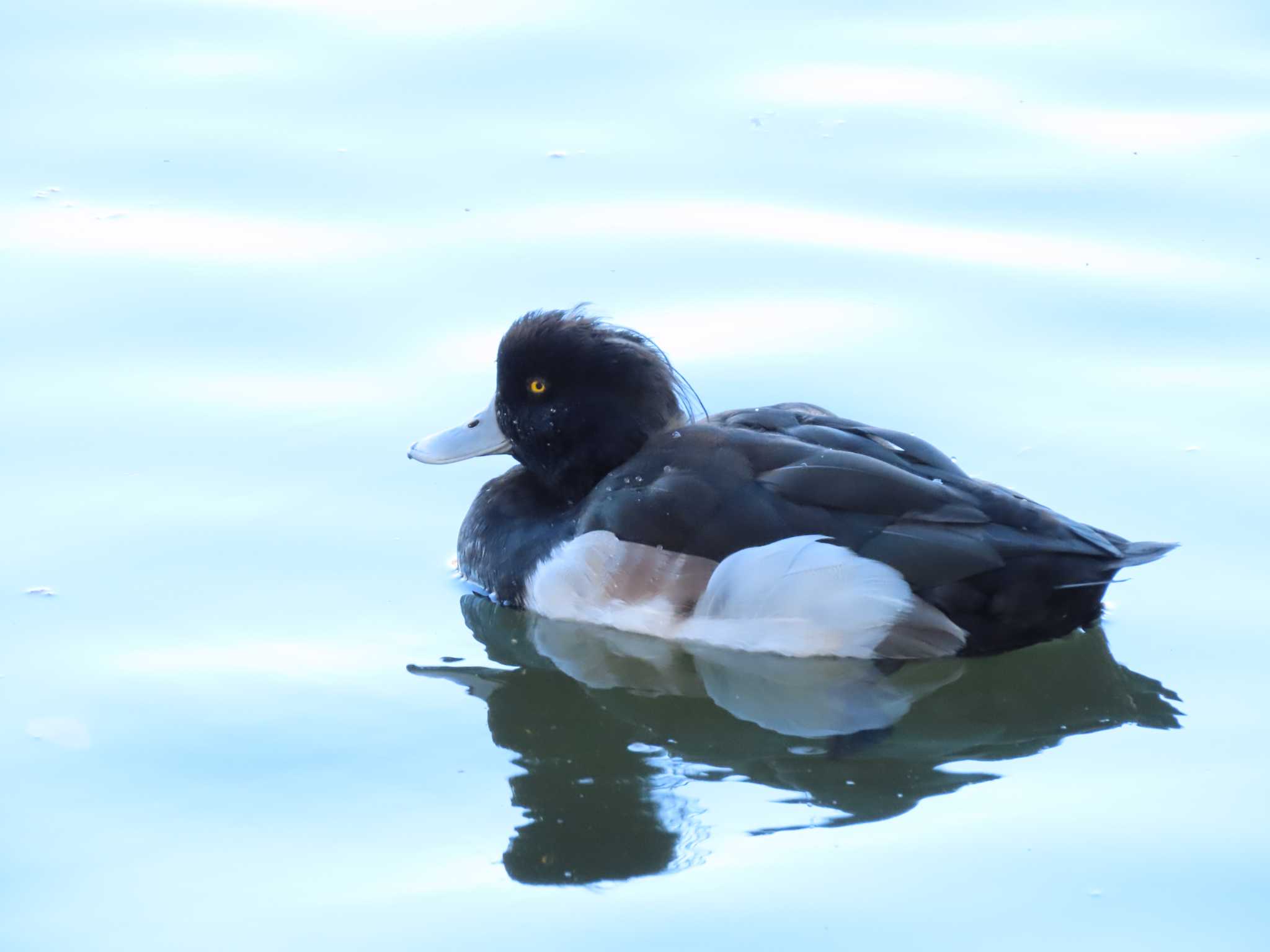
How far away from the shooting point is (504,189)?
850cm

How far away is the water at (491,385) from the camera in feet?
15.4

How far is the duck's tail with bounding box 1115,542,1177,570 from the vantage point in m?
5.44

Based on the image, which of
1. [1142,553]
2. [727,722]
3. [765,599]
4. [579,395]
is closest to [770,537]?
[765,599]

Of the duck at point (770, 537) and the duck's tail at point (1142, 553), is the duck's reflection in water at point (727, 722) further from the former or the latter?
the duck's tail at point (1142, 553)

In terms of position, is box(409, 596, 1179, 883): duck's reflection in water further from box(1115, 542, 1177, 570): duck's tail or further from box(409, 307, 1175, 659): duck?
box(1115, 542, 1177, 570): duck's tail

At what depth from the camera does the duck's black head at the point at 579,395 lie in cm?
604

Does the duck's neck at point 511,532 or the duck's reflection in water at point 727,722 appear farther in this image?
the duck's neck at point 511,532

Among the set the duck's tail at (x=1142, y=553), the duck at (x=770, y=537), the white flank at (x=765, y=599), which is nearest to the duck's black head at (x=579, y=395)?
the duck at (x=770, y=537)

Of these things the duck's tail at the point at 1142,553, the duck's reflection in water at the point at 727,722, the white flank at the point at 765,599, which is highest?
the duck's tail at the point at 1142,553

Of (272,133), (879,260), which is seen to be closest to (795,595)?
(879,260)

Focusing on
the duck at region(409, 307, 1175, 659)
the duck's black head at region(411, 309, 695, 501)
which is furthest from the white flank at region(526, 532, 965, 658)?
the duck's black head at region(411, 309, 695, 501)

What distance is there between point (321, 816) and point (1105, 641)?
241 centimetres

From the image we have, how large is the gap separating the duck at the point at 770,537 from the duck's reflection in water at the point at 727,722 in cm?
9

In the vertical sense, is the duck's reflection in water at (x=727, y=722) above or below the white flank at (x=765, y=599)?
below
